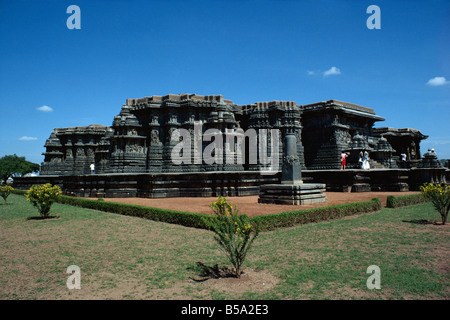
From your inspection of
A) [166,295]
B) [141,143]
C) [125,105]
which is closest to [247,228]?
[166,295]

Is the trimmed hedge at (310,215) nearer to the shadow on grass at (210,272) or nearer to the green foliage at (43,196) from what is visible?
the shadow on grass at (210,272)

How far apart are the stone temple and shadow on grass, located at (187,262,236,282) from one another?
11.9 meters

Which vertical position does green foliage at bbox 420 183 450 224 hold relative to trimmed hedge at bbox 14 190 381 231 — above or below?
above

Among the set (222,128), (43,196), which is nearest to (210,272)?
(43,196)

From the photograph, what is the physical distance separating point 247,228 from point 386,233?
15.8 ft

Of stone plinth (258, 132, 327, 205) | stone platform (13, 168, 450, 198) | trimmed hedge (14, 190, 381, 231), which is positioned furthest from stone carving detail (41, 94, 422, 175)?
trimmed hedge (14, 190, 381, 231)

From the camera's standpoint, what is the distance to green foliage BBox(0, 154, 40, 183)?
176 ft

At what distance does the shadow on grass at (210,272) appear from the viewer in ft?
14.9

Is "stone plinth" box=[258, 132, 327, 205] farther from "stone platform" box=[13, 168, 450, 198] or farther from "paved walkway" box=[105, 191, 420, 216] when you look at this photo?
"stone platform" box=[13, 168, 450, 198]

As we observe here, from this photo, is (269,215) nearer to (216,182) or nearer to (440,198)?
(440,198)

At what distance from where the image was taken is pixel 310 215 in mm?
8883

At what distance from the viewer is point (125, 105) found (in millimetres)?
24359

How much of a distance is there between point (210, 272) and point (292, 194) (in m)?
7.56
